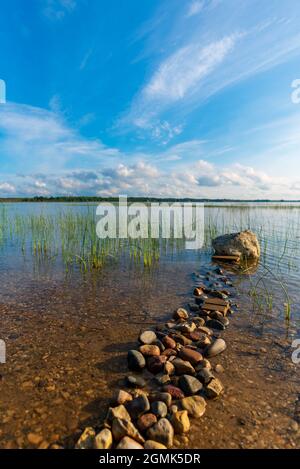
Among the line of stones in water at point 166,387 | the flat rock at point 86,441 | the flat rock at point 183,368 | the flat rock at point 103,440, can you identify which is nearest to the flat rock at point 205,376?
the line of stones in water at point 166,387

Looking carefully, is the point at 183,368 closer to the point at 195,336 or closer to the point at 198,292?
the point at 195,336

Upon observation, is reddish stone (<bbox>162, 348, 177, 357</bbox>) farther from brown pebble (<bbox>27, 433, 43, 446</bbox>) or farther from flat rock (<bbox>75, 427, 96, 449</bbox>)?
brown pebble (<bbox>27, 433, 43, 446</bbox>)

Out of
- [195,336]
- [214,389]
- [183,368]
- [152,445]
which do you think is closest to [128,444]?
[152,445]

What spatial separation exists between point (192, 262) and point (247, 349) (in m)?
6.35

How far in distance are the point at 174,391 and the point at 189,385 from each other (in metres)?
0.19

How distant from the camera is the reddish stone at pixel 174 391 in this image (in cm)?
286

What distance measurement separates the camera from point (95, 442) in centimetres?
219

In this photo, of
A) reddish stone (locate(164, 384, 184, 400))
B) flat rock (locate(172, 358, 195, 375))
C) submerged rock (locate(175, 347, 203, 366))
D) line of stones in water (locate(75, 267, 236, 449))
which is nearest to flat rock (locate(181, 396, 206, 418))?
line of stones in water (locate(75, 267, 236, 449))

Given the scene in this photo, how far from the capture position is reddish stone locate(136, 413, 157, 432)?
2404 mm

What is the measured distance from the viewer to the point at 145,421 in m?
2.44
